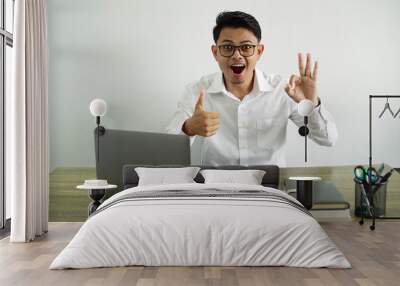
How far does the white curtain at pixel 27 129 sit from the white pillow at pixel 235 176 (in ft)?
5.78

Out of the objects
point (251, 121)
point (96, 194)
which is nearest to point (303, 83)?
Result: point (251, 121)

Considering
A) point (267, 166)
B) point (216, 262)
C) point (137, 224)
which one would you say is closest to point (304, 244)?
point (216, 262)

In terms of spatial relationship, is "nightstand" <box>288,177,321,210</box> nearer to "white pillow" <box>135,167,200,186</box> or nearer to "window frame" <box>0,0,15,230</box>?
"white pillow" <box>135,167,200,186</box>

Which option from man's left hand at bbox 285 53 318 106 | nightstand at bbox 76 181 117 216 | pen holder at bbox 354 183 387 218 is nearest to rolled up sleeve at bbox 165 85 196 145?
nightstand at bbox 76 181 117 216

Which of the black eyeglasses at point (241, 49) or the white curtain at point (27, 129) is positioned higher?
the black eyeglasses at point (241, 49)

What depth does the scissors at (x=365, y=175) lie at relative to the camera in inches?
275

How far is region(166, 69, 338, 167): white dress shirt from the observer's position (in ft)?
23.4

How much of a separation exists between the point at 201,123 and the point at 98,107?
3.96ft

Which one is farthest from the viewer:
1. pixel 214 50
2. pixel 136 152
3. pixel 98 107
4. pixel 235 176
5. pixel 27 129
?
pixel 214 50

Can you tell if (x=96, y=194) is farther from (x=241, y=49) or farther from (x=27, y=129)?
(x=241, y=49)

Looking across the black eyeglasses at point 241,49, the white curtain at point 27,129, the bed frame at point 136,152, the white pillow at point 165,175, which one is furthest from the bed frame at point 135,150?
the black eyeglasses at point 241,49

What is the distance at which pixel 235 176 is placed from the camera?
6504 mm

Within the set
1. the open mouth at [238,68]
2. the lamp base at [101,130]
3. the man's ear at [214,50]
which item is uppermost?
the man's ear at [214,50]

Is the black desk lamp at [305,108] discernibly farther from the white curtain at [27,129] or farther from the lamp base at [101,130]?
the white curtain at [27,129]
